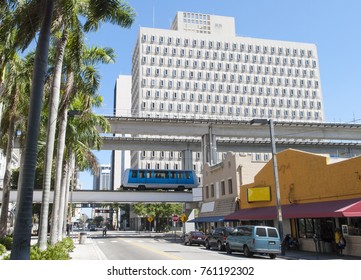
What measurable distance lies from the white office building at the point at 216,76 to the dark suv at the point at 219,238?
259 ft

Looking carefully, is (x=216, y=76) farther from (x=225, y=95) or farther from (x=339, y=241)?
(x=339, y=241)

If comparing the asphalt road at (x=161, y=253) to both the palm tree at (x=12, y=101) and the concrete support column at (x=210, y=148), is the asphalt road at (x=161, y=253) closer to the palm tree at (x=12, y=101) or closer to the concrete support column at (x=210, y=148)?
the palm tree at (x=12, y=101)

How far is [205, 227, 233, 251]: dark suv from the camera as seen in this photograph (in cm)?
2940

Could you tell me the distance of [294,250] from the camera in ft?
93.4

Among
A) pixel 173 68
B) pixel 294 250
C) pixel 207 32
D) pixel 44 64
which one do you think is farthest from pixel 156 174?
pixel 207 32

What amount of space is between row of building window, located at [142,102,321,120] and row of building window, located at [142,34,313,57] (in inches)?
767

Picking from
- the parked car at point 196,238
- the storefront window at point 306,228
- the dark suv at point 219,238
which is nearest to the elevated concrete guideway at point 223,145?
the parked car at point 196,238

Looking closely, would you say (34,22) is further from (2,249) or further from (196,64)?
(196,64)

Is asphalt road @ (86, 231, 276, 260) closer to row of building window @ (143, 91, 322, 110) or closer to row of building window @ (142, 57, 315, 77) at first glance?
row of building window @ (143, 91, 322, 110)

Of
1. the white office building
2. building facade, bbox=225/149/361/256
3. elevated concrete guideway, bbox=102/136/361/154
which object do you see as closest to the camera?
building facade, bbox=225/149/361/256

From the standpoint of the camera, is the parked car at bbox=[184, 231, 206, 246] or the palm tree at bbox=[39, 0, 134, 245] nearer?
the palm tree at bbox=[39, 0, 134, 245]

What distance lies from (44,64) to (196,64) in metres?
111

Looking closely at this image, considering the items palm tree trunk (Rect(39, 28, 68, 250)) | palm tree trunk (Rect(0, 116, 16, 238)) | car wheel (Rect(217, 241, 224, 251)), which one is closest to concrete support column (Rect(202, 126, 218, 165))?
car wheel (Rect(217, 241, 224, 251))

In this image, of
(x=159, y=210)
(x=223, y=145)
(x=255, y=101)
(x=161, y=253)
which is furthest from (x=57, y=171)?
(x=255, y=101)
